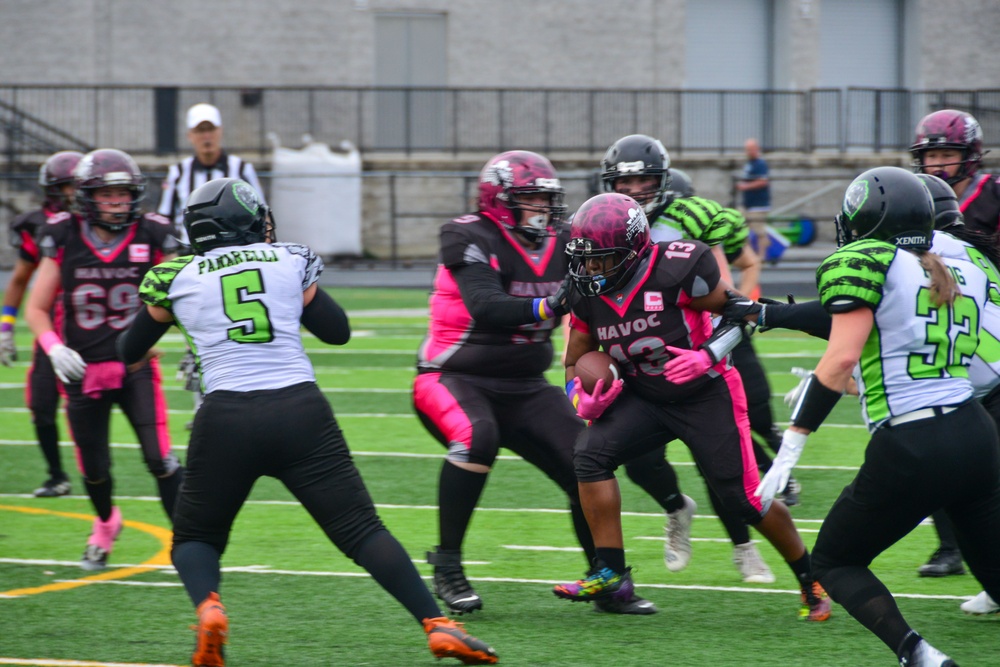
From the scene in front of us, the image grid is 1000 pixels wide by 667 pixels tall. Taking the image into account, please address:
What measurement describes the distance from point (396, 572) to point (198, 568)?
0.62 metres

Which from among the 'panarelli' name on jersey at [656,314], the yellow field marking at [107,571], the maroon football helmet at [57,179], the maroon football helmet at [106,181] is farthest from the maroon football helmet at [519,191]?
the maroon football helmet at [57,179]

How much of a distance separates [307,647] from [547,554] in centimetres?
172

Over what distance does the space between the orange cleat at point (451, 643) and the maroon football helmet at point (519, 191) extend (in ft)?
5.65

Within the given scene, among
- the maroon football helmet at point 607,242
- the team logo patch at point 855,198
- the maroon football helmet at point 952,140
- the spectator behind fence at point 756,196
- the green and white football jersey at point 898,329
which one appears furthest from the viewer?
the spectator behind fence at point 756,196

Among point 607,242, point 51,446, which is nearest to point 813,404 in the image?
point 607,242

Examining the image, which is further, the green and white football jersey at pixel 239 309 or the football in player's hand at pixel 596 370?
the football in player's hand at pixel 596 370

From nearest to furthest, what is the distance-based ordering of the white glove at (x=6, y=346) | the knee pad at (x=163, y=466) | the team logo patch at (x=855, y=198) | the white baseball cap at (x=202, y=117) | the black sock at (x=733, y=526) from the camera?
the team logo patch at (x=855, y=198)
the black sock at (x=733, y=526)
the knee pad at (x=163, y=466)
the white glove at (x=6, y=346)
the white baseball cap at (x=202, y=117)

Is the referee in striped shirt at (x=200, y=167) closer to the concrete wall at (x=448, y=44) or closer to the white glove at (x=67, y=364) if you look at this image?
the white glove at (x=67, y=364)

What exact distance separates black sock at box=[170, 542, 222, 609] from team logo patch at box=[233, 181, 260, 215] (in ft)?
3.61

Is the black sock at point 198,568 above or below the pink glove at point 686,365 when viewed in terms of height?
below

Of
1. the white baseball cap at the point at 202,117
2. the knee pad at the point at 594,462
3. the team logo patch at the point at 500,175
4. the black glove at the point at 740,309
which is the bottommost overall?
the knee pad at the point at 594,462

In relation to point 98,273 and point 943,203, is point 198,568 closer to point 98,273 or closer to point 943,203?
point 98,273

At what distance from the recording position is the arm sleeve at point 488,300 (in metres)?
5.04

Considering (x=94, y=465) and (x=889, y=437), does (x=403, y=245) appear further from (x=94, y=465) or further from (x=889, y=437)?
(x=889, y=437)
